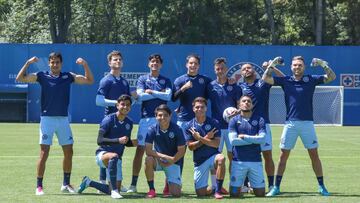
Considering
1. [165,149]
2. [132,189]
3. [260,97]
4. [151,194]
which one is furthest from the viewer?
[260,97]

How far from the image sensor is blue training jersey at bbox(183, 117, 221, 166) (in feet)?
40.6

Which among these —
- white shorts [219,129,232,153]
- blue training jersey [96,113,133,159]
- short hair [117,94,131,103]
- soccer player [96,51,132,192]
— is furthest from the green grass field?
short hair [117,94,131,103]

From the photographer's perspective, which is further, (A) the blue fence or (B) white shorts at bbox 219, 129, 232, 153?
(A) the blue fence

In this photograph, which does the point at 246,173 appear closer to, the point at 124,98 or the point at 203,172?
the point at 203,172

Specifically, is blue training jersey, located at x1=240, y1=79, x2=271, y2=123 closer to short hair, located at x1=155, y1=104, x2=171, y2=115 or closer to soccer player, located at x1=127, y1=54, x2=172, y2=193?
soccer player, located at x1=127, y1=54, x2=172, y2=193

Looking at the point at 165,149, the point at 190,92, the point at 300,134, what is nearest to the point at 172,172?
the point at 165,149

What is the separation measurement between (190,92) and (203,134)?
0.92m

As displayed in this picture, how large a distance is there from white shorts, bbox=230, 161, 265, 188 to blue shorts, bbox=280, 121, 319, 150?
0.79m

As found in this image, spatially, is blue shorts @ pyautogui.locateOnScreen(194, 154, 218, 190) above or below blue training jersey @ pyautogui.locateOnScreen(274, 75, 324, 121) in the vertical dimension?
below

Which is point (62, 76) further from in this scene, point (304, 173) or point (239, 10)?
point (239, 10)

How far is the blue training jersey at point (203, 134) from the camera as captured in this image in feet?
40.6

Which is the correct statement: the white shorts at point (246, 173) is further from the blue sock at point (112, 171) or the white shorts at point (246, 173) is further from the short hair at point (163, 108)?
the blue sock at point (112, 171)

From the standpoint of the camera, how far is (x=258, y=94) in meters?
12.9

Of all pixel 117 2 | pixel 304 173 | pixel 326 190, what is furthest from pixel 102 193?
pixel 117 2
